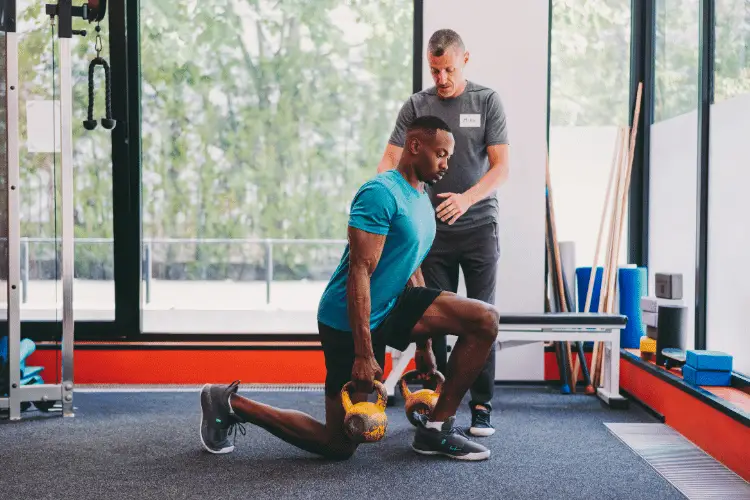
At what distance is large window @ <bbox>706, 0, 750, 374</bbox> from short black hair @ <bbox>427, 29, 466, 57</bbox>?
1196 mm

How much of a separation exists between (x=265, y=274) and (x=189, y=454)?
1.71 metres

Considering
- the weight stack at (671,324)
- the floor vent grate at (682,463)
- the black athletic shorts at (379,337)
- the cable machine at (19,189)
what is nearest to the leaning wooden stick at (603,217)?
the weight stack at (671,324)

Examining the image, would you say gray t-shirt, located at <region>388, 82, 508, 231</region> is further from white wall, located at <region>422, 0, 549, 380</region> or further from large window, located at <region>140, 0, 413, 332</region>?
large window, located at <region>140, 0, 413, 332</region>

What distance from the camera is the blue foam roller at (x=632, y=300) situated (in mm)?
4082

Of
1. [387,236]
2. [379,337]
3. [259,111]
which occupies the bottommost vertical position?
[379,337]

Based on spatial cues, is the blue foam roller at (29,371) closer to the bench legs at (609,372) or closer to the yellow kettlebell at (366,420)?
the bench legs at (609,372)

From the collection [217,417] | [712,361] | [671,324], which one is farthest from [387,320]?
[671,324]

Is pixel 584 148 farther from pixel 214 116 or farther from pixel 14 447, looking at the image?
pixel 14 447

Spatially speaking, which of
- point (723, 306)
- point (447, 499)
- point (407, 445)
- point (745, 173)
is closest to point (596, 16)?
point (745, 173)

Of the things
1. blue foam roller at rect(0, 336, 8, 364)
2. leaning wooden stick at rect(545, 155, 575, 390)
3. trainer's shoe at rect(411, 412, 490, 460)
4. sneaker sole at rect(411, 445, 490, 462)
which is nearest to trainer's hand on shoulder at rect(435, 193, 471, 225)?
trainer's shoe at rect(411, 412, 490, 460)

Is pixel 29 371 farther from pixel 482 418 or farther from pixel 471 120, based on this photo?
pixel 471 120

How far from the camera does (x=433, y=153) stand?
101 inches

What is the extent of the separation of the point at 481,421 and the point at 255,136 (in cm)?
214

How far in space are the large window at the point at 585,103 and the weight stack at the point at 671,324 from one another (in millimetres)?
924
